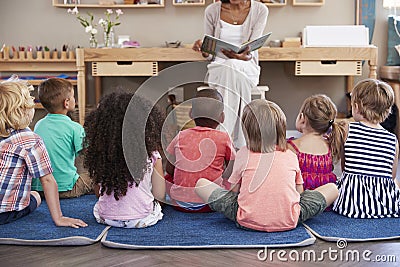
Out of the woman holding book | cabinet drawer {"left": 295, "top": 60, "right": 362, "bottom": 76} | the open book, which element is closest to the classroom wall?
cabinet drawer {"left": 295, "top": 60, "right": 362, "bottom": 76}

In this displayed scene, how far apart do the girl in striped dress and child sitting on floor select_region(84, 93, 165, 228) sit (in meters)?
0.77

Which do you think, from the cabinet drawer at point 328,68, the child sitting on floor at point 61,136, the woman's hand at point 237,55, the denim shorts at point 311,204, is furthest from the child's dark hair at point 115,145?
the cabinet drawer at point 328,68

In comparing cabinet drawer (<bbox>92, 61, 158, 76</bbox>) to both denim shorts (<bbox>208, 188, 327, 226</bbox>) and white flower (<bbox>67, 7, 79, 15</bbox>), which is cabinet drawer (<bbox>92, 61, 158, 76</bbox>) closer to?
white flower (<bbox>67, 7, 79, 15</bbox>)

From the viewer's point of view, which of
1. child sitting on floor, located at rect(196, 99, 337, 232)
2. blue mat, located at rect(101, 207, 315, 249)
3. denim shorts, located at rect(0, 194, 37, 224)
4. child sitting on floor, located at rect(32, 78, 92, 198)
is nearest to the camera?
blue mat, located at rect(101, 207, 315, 249)

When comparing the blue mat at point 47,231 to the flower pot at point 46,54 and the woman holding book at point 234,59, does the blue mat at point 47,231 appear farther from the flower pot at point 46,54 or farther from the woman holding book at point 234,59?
the flower pot at point 46,54

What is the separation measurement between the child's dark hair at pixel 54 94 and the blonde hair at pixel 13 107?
0.44 m

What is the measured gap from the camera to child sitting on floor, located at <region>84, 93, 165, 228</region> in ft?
6.72

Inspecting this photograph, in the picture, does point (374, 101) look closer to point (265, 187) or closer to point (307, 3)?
point (265, 187)

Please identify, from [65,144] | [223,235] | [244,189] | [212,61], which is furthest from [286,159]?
[212,61]

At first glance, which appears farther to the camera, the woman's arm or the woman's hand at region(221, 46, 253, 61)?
the woman's hand at region(221, 46, 253, 61)

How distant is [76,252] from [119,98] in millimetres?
576

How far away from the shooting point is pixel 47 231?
2.03 metres

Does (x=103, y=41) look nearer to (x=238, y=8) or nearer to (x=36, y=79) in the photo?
(x=36, y=79)

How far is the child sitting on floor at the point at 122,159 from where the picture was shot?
205cm
